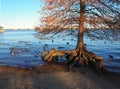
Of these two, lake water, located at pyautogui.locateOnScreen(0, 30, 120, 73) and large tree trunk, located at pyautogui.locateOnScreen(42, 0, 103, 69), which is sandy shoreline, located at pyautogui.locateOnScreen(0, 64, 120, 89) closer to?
large tree trunk, located at pyautogui.locateOnScreen(42, 0, 103, 69)

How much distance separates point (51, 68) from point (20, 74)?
9.73 ft

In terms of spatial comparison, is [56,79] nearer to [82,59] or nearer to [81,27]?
[82,59]

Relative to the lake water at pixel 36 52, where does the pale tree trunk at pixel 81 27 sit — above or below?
above

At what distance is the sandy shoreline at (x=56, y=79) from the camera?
628 inches

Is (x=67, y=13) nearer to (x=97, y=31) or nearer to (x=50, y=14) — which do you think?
(x=50, y=14)

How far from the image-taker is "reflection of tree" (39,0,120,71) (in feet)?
72.0

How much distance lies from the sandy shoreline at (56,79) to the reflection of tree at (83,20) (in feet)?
5.07

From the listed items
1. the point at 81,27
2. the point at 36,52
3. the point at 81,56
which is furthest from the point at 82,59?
the point at 36,52

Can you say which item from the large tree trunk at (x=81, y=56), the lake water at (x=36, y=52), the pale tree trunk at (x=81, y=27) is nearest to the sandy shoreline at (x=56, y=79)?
the large tree trunk at (x=81, y=56)

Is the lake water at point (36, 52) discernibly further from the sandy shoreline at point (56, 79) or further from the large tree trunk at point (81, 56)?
the sandy shoreline at point (56, 79)

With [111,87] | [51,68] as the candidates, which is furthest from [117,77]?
[51,68]

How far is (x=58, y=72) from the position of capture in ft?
64.0

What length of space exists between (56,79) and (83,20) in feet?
21.9

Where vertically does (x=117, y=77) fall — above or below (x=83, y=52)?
below
